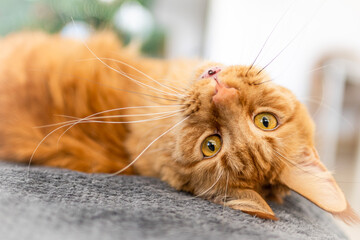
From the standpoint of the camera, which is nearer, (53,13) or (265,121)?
(265,121)

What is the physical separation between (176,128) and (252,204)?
36cm

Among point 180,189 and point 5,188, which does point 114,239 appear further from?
point 180,189

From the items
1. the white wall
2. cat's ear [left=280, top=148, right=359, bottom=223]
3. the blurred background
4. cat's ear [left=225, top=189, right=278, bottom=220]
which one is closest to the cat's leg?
cat's ear [left=225, top=189, right=278, bottom=220]

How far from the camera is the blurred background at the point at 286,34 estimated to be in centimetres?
208

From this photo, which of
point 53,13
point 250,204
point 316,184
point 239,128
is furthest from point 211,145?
point 53,13

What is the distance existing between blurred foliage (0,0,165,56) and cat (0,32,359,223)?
2.42 ft

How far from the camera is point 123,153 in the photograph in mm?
1202

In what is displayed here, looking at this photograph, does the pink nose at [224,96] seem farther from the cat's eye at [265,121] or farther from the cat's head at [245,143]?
the cat's eye at [265,121]

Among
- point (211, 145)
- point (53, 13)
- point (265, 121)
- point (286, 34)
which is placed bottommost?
point (211, 145)

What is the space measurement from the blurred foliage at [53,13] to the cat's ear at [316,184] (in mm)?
1581

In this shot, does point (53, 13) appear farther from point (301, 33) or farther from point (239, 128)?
point (301, 33)

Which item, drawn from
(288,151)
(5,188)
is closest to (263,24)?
(288,151)

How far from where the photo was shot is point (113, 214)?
2.07 ft

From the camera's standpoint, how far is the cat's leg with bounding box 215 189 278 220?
79cm
